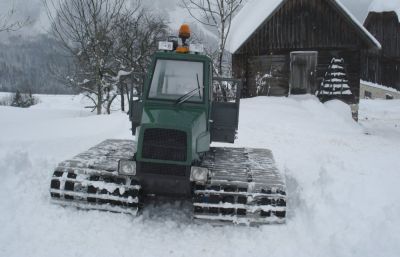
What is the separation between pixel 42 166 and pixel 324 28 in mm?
15213

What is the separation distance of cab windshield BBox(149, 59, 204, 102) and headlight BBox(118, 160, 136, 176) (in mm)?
1392

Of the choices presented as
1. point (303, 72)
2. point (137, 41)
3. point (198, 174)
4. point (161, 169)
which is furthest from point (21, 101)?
point (198, 174)

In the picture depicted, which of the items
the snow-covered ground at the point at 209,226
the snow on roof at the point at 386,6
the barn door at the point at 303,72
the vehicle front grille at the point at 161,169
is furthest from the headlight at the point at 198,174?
the snow on roof at the point at 386,6

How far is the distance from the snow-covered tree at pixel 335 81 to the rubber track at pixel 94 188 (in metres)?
15.5

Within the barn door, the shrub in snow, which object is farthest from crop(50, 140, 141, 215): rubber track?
the shrub in snow

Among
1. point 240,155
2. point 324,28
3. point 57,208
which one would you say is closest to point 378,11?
point 324,28

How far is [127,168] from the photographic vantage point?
249 inches

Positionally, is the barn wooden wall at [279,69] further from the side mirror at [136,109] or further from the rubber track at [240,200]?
the rubber track at [240,200]

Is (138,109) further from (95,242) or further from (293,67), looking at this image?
(293,67)

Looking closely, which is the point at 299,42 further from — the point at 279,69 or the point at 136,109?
the point at 136,109

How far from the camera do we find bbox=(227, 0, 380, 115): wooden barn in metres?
19.4

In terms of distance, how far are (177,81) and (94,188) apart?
2230mm

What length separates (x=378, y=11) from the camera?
42.9 m

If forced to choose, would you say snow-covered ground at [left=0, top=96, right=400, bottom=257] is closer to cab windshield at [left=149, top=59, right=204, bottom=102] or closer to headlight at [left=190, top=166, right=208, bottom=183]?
headlight at [left=190, top=166, right=208, bottom=183]
